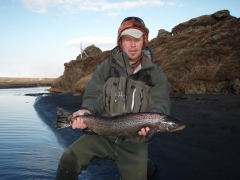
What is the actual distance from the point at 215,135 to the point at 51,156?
5251 millimetres

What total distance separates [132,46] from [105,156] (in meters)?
2.27

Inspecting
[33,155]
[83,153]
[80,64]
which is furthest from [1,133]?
[80,64]

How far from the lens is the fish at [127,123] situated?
407 centimetres

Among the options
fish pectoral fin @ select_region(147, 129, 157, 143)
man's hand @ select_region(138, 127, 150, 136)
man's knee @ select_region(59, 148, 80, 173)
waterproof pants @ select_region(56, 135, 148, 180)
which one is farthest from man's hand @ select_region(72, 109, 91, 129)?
fish pectoral fin @ select_region(147, 129, 157, 143)

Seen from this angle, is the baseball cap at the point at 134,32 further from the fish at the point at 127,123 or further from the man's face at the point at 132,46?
the fish at the point at 127,123

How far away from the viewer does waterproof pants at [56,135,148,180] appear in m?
3.98

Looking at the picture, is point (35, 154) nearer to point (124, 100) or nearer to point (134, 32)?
point (124, 100)

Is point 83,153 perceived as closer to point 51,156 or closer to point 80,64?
point 51,156

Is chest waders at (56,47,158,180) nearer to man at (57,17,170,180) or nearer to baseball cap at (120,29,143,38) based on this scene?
man at (57,17,170,180)

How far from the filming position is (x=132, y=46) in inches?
185

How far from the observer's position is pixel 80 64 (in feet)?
159

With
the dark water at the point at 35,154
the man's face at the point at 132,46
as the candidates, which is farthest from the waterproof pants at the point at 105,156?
the man's face at the point at 132,46

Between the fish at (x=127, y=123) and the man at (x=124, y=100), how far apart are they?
0.11 meters

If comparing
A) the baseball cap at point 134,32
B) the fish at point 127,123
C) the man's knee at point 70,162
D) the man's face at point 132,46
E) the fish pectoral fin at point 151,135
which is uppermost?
the baseball cap at point 134,32
